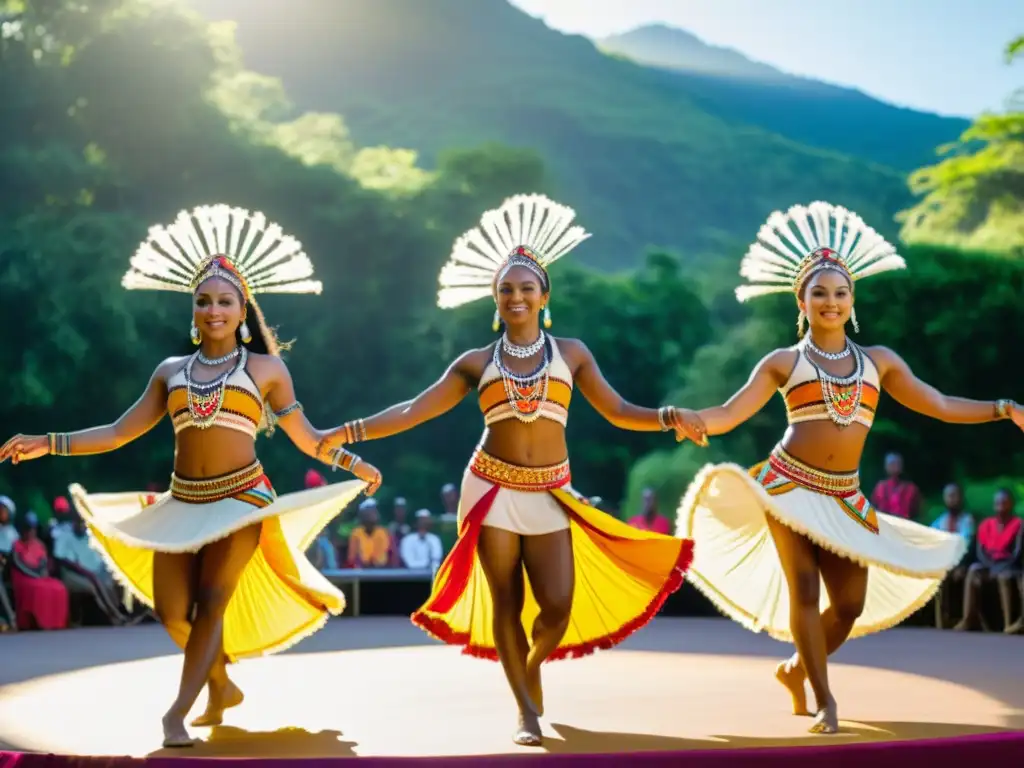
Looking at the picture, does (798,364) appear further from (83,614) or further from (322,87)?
(322,87)

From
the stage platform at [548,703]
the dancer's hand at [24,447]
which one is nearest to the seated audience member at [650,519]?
the stage platform at [548,703]

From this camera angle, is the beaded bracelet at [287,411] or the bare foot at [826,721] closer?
the bare foot at [826,721]

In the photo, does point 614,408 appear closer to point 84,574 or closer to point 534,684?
point 534,684

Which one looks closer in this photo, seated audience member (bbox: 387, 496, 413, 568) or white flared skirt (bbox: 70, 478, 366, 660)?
white flared skirt (bbox: 70, 478, 366, 660)

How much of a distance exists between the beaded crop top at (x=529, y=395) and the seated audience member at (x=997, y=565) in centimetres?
588

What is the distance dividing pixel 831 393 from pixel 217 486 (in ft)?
7.59

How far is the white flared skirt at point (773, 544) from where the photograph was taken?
5367mm

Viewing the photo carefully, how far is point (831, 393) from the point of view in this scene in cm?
561

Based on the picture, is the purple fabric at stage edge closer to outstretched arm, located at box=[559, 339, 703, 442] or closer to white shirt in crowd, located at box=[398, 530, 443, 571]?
outstretched arm, located at box=[559, 339, 703, 442]

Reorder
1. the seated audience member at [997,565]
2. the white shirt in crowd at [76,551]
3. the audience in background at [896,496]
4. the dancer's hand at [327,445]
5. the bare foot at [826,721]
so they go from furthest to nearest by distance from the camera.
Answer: the white shirt in crowd at [76,551] < the audience in background at [896,496] < the seated audience member at [997,565] < the dancer's hand at [327,445] < the bare foot at [826,721]

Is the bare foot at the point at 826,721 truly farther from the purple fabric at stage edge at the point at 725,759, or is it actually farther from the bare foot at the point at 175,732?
the bare foot at the point at 175,732

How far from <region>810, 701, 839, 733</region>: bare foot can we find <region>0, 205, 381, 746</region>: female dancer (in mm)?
1813

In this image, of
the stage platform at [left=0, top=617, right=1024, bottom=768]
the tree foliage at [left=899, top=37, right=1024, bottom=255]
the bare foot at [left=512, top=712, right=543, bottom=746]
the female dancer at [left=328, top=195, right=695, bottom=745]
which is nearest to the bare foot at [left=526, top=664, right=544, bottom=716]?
the female dancer at [left=328, top=195, right=695, bottom=745]

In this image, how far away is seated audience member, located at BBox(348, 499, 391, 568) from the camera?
1309 centimetres
